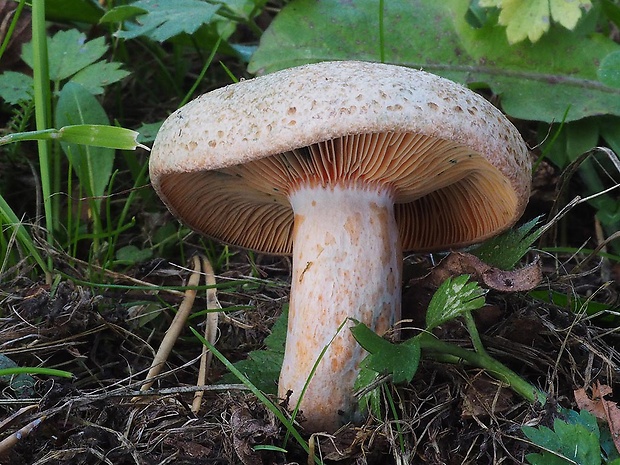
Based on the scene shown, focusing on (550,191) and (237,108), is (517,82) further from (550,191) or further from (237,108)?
(237,108)

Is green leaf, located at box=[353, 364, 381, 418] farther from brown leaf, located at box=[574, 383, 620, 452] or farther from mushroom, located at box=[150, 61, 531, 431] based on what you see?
brown leaf, located at box=[574, 383, 620, 452]

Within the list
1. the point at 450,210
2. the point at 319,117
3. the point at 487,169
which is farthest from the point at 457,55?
the point at 319,117

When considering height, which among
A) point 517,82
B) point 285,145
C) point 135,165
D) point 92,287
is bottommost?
point 92,287

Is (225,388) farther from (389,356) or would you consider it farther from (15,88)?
(15,88)

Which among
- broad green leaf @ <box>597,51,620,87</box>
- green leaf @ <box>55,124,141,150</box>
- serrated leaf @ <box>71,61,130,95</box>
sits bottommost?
serrated leaf @ <box>71,61,130,95</box>

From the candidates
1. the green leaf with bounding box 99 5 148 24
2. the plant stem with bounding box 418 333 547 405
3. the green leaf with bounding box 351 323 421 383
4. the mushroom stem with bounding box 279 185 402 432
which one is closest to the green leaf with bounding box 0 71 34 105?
the green leaf with bounding box 99 5 148 24

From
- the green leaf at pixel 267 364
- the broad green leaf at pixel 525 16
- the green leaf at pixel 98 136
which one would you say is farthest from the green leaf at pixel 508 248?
the green leaf at pixel 98 136

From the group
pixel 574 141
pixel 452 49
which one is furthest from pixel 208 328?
pixel 574 141
